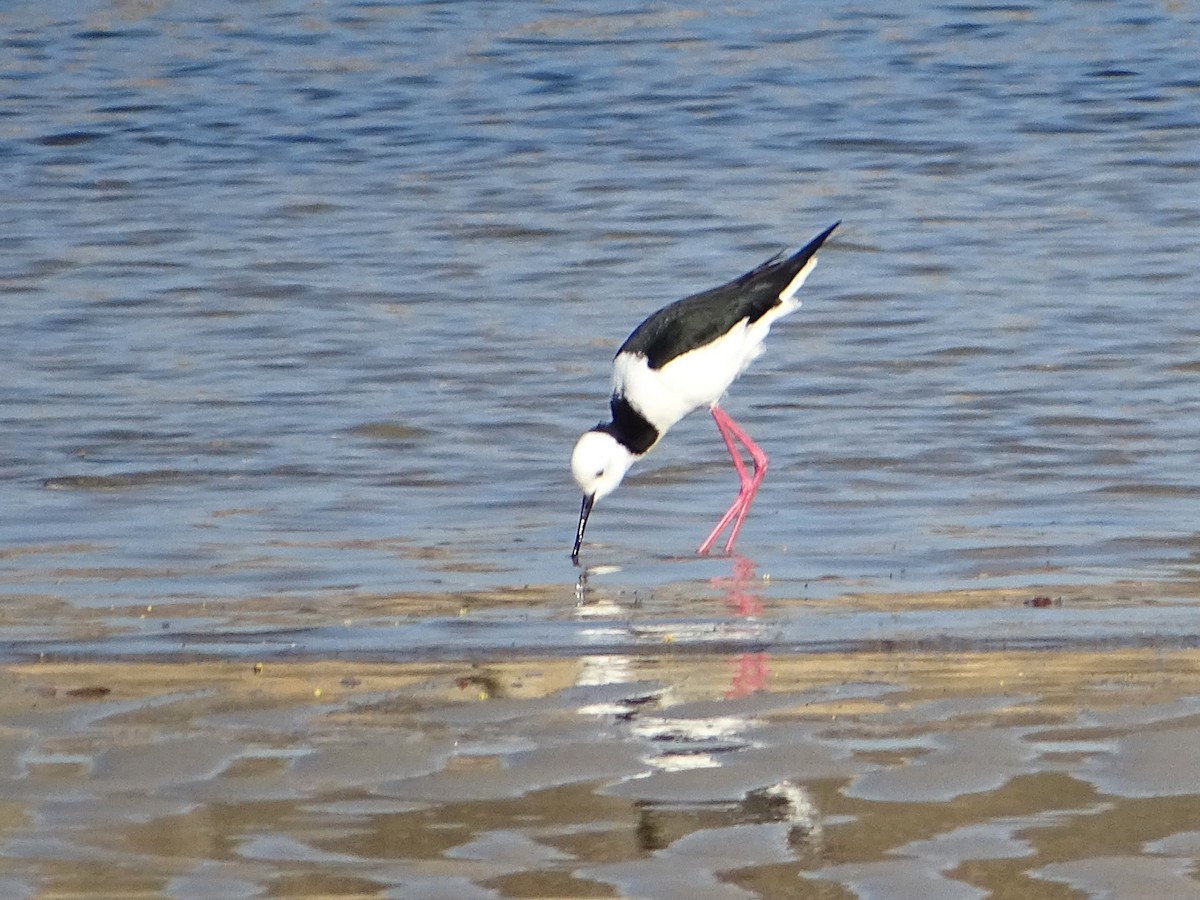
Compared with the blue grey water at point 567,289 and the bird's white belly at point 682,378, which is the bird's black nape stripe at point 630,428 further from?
the blue grey water at point 567,289

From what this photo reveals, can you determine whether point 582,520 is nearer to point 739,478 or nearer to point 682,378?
point 682,378

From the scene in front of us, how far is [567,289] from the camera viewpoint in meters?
11.1

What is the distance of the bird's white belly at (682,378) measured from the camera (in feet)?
24.8

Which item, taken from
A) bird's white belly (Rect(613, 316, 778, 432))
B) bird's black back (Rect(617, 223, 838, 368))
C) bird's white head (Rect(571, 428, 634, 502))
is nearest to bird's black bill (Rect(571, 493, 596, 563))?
bird's white head (Rect(571, 428, 634, 502))

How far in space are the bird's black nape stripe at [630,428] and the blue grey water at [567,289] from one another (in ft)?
0.68

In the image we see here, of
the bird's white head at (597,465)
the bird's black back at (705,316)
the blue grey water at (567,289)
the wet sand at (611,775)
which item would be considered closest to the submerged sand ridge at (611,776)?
the wet sand at (611,775)

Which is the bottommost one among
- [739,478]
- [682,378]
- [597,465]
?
[739,478]

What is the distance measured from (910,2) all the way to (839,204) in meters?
9.02

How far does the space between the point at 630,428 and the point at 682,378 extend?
359 millimetres

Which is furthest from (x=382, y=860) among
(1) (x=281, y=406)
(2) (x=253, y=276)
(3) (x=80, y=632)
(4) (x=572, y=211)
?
(4) (x=572, y=211)

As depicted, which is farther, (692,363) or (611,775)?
(692,363)

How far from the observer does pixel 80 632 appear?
5273 mm

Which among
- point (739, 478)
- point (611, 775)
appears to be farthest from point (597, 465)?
point (611, 775)

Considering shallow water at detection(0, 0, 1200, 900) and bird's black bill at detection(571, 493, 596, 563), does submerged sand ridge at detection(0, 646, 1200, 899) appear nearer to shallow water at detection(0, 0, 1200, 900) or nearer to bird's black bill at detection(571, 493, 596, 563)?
shallow water at detection(0, 0, 1200, 900)
